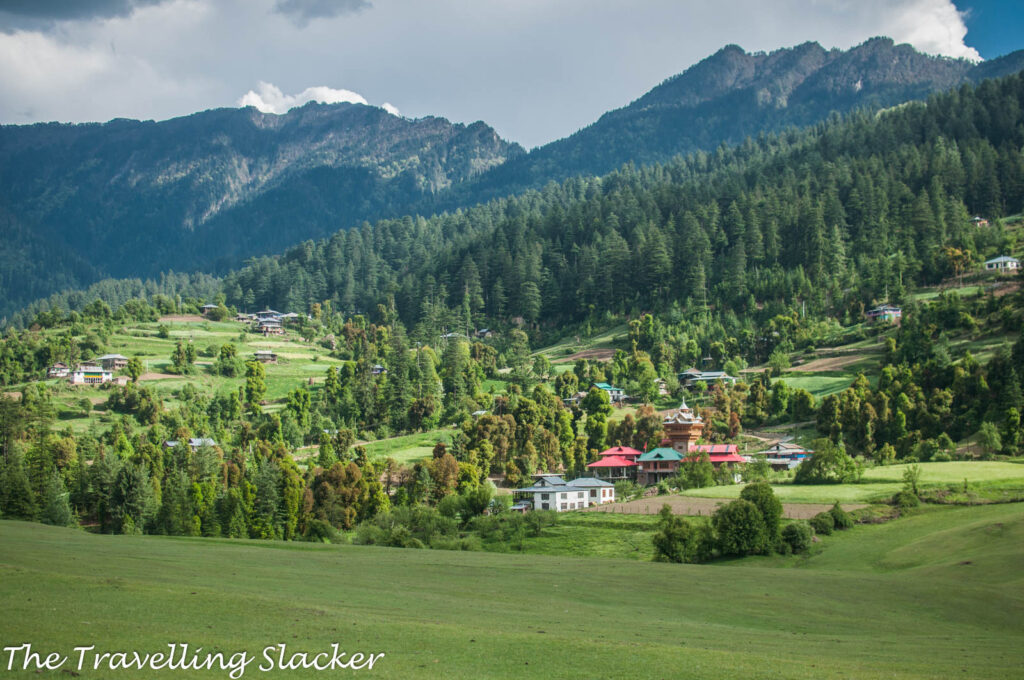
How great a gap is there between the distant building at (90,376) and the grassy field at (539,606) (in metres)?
79.3

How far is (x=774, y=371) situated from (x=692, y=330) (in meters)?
22.0

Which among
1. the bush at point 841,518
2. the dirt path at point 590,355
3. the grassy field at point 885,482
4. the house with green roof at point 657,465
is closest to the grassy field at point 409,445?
the house with green roof at point 657,465

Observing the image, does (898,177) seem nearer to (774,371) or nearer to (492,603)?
(774,371)

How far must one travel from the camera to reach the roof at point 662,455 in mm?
89000

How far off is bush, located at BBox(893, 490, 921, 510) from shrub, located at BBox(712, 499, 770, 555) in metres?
13.2

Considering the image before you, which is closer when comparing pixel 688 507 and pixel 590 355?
pixel 688 507

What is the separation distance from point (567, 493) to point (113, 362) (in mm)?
83835

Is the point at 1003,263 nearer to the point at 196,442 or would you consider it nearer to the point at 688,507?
the point at 688,507

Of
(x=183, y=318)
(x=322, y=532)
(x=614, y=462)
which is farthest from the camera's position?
(x=183, y=318)

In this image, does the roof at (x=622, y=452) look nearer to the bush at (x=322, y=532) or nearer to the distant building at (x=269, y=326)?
the bush at (x=322, y=532)

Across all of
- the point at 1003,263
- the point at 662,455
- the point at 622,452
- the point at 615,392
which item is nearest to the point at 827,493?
the point at 662,455

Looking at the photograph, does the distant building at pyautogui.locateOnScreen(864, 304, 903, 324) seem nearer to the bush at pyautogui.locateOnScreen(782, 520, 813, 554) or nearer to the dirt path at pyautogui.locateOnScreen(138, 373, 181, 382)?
the bush at pyautogui.locateOnScreen(782, 520, 813, 554)

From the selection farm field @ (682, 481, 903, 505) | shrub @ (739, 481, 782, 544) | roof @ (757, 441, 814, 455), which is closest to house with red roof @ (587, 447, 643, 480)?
roof @ (757, 441, 814, 455)

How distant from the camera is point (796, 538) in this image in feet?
178
